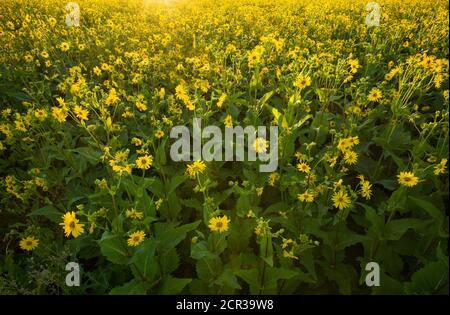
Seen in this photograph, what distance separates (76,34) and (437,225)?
6.96 metres

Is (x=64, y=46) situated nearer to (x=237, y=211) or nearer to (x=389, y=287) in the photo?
(x=237, y=211)

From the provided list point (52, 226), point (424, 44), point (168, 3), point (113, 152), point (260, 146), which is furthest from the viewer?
point (168, 3)

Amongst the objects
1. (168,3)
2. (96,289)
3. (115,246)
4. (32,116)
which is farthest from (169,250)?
(168,3)

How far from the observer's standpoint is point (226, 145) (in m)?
3.70

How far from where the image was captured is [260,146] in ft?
9.95

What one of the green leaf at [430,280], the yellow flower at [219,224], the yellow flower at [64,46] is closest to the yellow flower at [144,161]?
the yellow flower at [219,224]

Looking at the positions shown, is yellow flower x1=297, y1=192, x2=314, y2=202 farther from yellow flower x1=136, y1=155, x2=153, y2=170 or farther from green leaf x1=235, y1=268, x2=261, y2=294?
yellow flower x1=136, y1=155, x2=153, y2=170

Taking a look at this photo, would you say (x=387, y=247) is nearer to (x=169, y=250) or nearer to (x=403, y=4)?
(x=169, y=250)

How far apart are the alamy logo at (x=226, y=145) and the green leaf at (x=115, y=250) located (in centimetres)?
123

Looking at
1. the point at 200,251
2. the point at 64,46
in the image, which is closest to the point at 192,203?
the point at 200,251

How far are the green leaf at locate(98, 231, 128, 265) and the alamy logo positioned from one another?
1.23 m

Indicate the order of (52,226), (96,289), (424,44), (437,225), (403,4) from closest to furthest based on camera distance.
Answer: (437,225) < (96,289) < (52,226) < (424,44) < (403,4)

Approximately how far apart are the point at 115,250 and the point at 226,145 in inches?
66.4

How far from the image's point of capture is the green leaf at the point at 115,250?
7.92 ft
